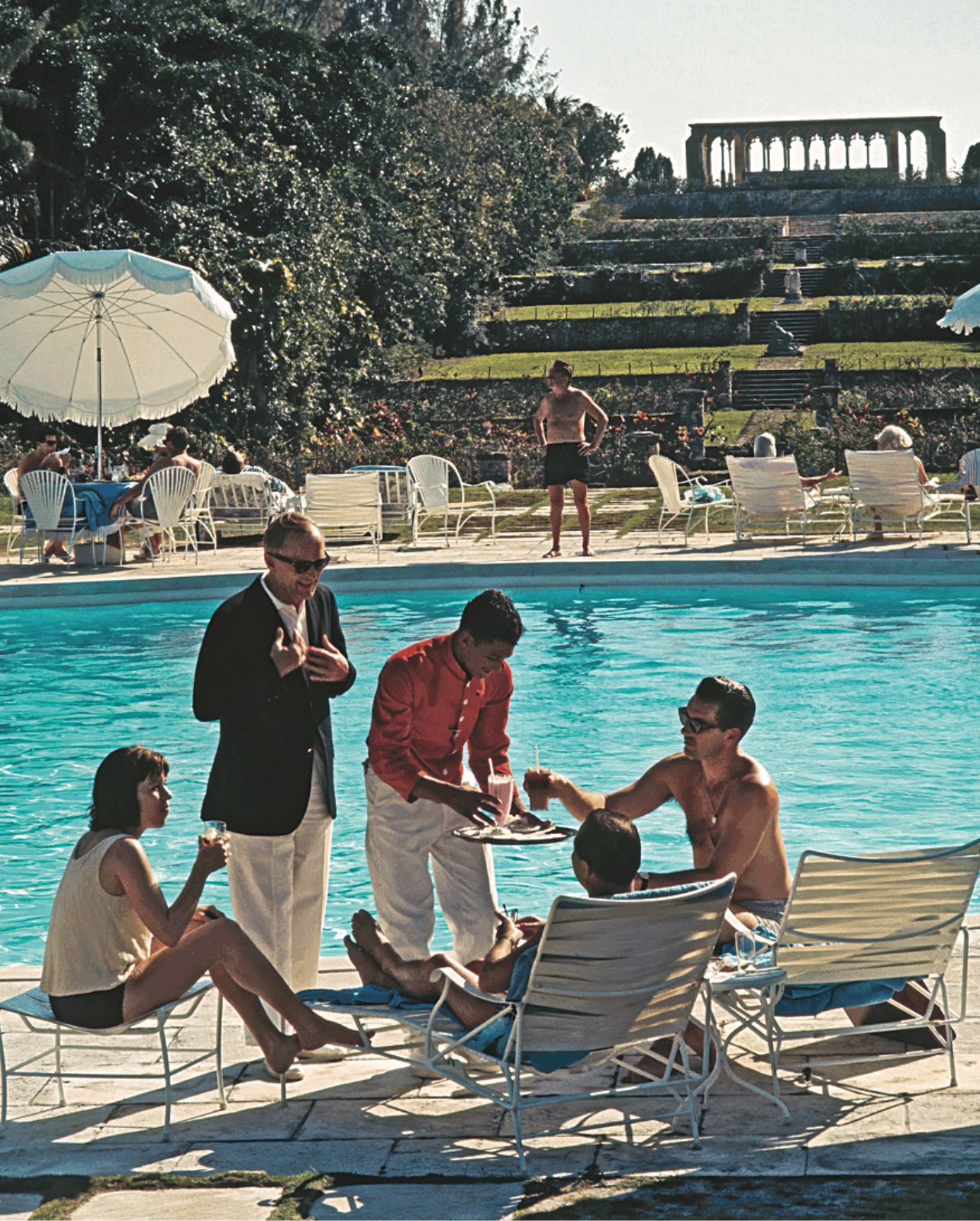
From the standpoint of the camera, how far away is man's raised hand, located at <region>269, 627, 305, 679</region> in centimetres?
427

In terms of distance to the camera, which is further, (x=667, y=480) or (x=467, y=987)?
(x=667, y=480)

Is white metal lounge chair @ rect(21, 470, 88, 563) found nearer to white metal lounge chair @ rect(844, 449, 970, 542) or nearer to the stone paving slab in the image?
white metal lounge chair @ rect(844, 449, 970, 542)

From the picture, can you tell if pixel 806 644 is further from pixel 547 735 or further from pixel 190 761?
pixel 190 761

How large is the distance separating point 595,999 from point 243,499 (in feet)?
41.0

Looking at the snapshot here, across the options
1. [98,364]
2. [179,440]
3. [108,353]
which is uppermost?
[108,353]

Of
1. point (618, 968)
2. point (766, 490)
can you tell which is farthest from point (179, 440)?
point (618, 968)

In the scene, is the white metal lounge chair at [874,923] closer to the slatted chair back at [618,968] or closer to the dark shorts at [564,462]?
the slatted chair back at [618,968]

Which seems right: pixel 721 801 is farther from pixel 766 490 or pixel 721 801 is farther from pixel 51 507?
pixel 766 490

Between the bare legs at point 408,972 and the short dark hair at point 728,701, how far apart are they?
3.13 feet

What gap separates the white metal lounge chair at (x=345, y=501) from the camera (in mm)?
14469

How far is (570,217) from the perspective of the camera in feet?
182

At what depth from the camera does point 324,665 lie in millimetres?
4332

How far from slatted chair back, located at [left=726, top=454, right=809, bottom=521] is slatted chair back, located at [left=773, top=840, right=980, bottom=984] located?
10.7 m

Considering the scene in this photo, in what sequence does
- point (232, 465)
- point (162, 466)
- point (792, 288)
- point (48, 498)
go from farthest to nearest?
point (792, 288)
point (232, 465)
point (162, 466)
point (48, 498)
